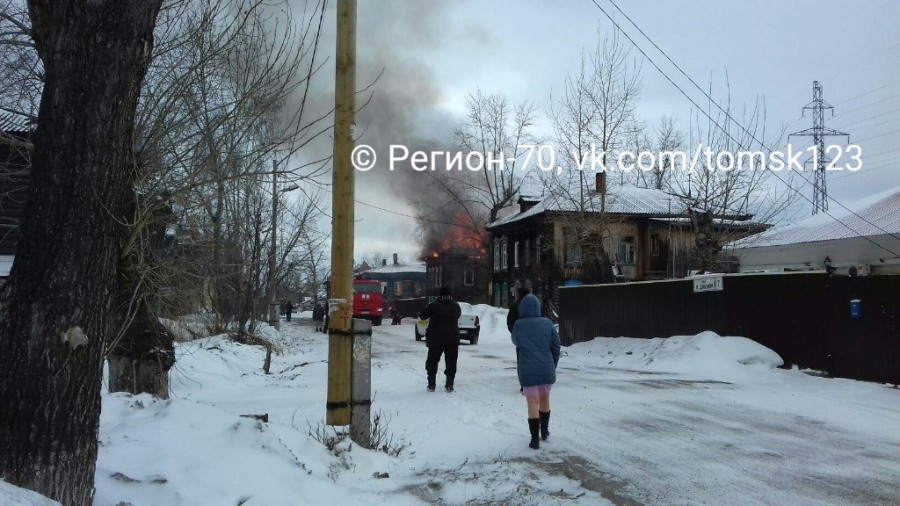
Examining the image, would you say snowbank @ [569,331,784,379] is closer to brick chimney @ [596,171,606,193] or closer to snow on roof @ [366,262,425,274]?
brick chimney @ [596,171,606,193]

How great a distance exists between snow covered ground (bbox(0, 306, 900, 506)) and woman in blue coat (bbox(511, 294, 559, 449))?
Result: 297 mm

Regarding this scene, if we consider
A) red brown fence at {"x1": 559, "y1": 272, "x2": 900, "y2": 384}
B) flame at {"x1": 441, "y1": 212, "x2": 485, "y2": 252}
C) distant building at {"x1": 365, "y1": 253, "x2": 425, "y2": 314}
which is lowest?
red brown fence at {"x1": 559, "y1": 272, "x2": 900, "y2": 384}

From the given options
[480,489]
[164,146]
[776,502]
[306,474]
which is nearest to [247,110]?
[164,146]

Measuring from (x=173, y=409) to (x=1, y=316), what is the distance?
2.12 meters

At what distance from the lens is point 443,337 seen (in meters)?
11.5

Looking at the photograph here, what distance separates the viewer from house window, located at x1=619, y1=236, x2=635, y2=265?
43.8 m

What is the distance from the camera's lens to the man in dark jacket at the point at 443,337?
11.4 metres

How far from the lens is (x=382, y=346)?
2366 cm

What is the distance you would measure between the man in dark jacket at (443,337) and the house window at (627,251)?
33.6 metres

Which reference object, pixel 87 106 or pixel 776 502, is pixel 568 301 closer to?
pixel 776 502

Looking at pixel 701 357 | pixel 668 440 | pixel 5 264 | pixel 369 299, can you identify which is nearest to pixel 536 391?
pixel 668 440

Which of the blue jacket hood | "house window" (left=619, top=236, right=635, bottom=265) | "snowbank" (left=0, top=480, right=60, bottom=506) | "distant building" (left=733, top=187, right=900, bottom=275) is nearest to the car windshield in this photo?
"house window" (left=619, top=236, right=635, bottom=265)

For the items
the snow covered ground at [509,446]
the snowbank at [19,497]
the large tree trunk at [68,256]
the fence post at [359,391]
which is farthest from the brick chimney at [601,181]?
the snowbank at [19,497]

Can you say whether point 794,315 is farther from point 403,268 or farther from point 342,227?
point 403,268
